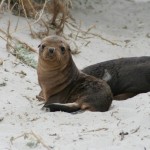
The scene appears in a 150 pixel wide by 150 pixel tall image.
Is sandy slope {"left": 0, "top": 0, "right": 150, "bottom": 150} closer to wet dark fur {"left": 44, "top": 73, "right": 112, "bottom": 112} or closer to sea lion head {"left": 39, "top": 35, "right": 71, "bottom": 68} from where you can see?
wet dark fur {"left": 44, "top": 73, "right": 112, "bottom": 112}

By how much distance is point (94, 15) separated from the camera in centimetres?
1082

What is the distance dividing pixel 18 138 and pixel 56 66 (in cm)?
155

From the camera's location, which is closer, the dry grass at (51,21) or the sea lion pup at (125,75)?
the sea lion pup at (125,75)

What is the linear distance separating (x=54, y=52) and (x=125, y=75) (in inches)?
66.8

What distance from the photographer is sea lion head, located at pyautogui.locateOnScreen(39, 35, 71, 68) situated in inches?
220

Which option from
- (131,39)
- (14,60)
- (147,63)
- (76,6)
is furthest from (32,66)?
(76,6)

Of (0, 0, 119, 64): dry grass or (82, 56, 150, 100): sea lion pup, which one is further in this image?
(0, 0, 119, 64): dry grass

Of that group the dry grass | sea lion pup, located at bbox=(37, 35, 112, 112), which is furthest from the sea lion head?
the dry grass

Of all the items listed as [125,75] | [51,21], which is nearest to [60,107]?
[125,75]

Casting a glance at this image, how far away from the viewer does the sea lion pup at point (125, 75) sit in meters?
6.91

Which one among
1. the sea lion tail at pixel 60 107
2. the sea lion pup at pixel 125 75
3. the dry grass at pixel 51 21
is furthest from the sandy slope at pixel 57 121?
the sea lion pup at pixel 125 75

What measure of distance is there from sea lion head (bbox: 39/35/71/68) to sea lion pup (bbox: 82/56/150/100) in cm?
124

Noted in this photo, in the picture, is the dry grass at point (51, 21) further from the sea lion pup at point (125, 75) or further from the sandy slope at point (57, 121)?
the sea lion pup at point (125, 75)

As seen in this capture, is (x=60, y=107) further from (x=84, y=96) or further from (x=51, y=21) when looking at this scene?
(x=51, y=21)
